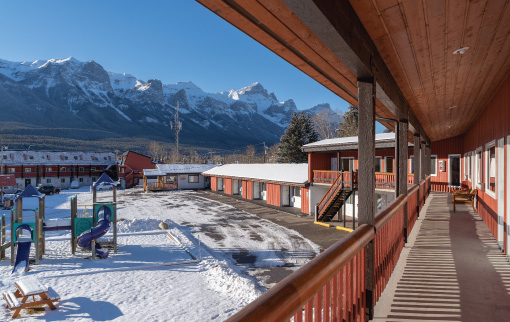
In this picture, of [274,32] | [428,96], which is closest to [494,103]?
[428,96]

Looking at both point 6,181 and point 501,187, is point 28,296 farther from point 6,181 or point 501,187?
point 6,181

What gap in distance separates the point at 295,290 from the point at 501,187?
597cm

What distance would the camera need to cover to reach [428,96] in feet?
18.0

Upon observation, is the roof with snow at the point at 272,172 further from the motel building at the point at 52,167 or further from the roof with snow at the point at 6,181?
the motel building at the point at 52,167

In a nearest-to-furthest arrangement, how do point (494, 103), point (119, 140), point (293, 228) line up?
1. point (494, 103)
2. point (293, 228)
3. point (119, 140)

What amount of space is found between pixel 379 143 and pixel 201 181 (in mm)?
28808

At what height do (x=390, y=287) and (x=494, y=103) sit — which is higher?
(x=494, y=103)

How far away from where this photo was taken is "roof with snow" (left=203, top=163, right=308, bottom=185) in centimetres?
2350

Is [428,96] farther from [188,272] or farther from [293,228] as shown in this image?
[293,228]

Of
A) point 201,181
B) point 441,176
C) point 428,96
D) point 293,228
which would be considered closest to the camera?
point 428,96

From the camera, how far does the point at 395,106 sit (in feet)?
15.1

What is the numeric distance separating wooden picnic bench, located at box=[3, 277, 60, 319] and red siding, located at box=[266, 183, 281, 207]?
62.1 feet

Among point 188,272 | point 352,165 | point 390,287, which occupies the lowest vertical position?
point 188,272

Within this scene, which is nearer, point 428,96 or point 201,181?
point 428,96
